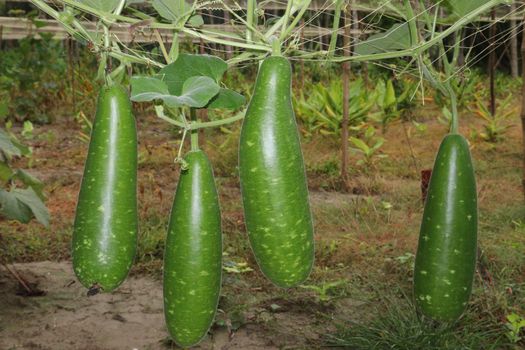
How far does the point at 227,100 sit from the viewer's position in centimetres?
70

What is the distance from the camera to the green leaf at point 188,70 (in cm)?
67

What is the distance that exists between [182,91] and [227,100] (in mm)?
50

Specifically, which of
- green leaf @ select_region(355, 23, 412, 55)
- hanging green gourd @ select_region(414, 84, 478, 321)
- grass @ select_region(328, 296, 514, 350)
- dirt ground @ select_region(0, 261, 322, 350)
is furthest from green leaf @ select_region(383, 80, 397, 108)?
hanging green gourd @ select_region(414, 84, 478, 321)

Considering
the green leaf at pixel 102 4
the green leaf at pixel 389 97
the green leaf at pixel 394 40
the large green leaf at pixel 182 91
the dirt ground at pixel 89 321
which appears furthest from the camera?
the green leaf at pixel 389 97

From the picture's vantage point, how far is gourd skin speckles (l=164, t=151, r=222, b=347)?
682mm

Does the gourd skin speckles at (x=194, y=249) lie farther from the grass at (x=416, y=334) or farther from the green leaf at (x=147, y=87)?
the grass at (x=416, y=334)

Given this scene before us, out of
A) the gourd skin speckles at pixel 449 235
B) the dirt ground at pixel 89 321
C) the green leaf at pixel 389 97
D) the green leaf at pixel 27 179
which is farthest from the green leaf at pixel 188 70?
the green leaf at pixel 389 97

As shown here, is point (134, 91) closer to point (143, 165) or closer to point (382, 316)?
point (382, 316)

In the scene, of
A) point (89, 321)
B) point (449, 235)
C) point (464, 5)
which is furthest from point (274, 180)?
point (89, 321)

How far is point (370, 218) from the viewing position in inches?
170

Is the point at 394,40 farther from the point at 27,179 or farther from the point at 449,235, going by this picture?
the point at 27,179

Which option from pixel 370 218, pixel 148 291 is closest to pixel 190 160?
pixel 148 291

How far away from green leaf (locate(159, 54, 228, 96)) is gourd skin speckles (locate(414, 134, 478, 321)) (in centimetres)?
27

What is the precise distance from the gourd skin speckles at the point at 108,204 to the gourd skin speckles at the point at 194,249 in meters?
0.05
